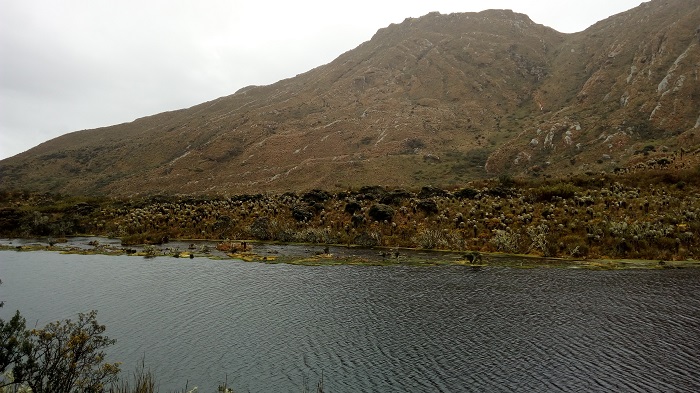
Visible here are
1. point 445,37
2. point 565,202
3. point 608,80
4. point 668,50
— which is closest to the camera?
point 565,202

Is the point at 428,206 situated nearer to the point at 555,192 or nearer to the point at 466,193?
the point at 466,193

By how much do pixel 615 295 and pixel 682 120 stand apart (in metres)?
88.1

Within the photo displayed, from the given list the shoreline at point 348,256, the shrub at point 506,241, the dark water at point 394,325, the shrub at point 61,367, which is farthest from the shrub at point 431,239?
the shrub at point 61,367

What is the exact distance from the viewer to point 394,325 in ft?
63.9

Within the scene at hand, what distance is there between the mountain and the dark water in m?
47.8

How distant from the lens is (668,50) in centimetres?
10875

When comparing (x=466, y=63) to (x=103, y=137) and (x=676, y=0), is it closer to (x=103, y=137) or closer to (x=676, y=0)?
(x=676, y=0)

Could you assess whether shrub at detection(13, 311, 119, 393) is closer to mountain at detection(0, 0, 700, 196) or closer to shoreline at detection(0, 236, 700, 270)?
shoreline at detection(0, 236, 700, 270)

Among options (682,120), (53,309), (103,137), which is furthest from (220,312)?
(103,137)

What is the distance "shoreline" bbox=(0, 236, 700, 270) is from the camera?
101 feet

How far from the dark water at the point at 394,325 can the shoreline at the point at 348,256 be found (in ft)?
7.01

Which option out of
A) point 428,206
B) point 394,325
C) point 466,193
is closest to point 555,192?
point 466,193

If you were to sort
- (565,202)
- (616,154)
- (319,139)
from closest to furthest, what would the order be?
(565,202), (616,154), (319,139)

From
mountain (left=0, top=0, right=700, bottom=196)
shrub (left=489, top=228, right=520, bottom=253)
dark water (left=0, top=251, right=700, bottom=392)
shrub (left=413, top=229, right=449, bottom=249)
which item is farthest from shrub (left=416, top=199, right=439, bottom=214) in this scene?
mountain (left=0, top=0, right=700, bottom=196)
